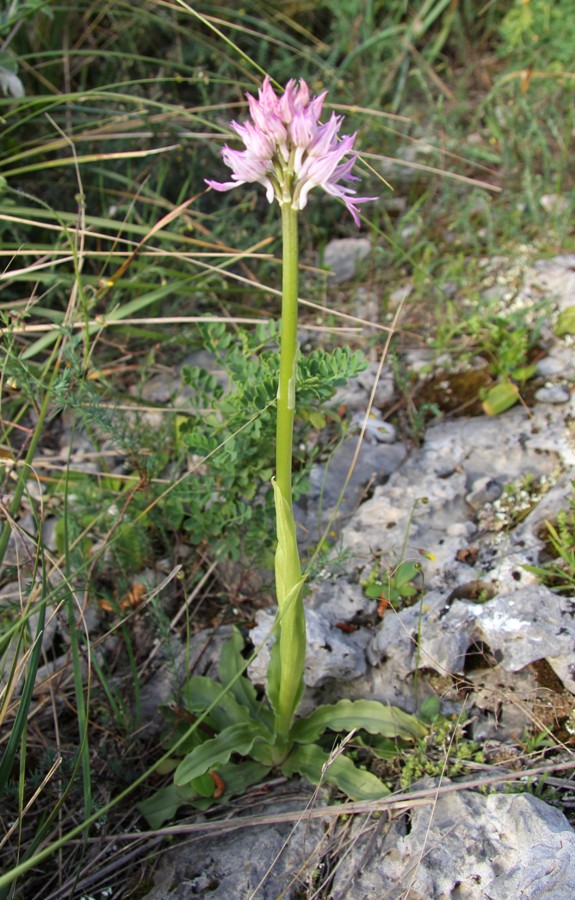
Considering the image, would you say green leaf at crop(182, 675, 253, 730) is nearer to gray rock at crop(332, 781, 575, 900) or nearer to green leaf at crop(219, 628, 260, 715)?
green leaf at crop(219, 628, 260, 715)

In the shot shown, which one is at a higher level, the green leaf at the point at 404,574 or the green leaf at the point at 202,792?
the green leaf at the point at 404,574

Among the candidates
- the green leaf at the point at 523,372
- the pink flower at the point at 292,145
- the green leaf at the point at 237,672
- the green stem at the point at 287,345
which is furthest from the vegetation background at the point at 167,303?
the pink flower at the point at 292,145

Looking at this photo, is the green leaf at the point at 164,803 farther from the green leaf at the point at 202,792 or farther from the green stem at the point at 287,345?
the green stem at the point at 287,345

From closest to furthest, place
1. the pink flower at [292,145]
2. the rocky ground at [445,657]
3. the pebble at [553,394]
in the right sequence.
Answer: the pink flower at [292,145] → the rocky ground at [445,657] → the pebble at [553,394]

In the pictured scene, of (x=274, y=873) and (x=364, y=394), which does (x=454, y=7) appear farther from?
(x=274, y=873)

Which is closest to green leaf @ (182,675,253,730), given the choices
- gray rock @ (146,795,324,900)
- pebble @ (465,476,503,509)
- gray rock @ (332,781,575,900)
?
gray rock @ (146,795,324,900)

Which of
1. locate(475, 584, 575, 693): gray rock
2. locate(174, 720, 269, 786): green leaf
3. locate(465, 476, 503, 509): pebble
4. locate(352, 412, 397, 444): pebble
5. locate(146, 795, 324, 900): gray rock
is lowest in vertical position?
locate(146, 795, 324, 900): gray rock

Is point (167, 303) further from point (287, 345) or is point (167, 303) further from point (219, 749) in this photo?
point (219, 749)
